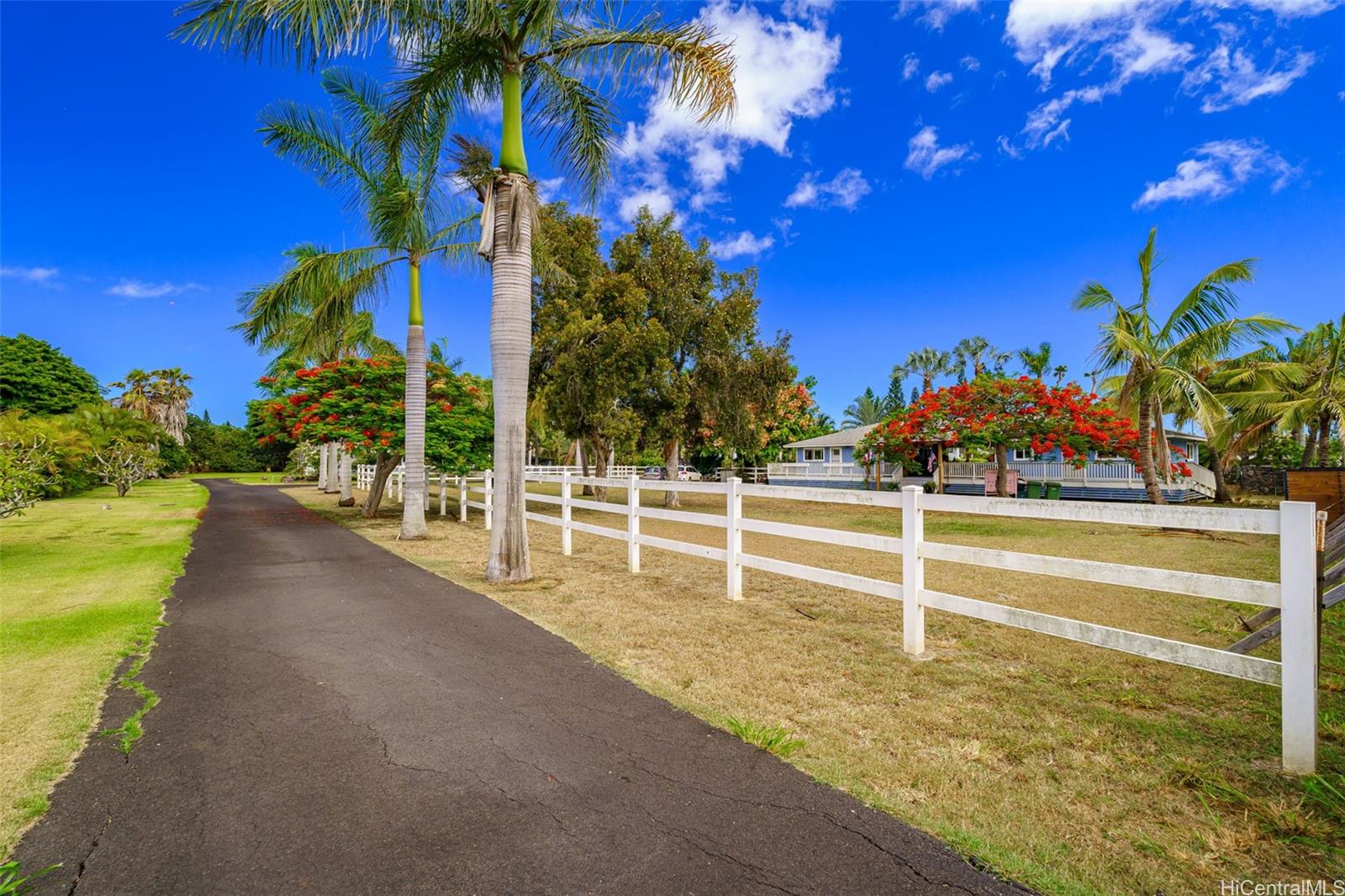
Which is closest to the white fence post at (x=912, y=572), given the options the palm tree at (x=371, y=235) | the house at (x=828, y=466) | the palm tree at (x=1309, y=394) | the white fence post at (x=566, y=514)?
the white fence post at (x=566, y=514)

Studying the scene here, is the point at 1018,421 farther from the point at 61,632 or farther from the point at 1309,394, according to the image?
the point at 61,632

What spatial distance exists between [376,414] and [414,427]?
3116mm

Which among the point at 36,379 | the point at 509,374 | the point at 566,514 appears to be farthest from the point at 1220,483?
the point at 36,379

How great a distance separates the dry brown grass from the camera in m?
2.37

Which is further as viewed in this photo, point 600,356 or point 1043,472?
point 1043,472

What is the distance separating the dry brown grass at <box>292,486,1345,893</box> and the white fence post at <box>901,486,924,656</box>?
0.19 metres

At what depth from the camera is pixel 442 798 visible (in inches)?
107

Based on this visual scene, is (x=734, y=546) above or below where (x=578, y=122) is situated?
below

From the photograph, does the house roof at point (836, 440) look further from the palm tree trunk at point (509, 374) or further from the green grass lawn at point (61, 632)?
the green grass lawn at point (61, 632)

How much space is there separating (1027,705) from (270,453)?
236ft

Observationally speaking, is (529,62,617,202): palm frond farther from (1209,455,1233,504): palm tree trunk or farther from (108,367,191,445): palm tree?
(108,367,191,445): palm tree

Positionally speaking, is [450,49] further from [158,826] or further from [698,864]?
[698,864]

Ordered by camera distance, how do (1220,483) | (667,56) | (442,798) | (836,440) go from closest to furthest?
1. (442,798)
2. (667,56)
3. (1220,483)
4. (836,440)

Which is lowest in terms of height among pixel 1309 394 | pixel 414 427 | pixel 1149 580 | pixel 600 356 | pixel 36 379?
pixel 1149 580
